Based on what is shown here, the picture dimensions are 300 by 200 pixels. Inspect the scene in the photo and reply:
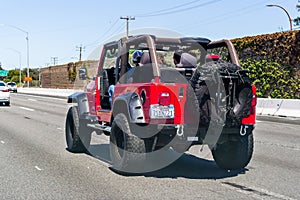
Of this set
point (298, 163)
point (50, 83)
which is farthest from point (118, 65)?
point (50, 83)

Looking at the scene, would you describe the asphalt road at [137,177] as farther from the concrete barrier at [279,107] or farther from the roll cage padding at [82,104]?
the concrete barrier at [279,107]

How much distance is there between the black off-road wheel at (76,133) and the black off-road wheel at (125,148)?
6.47ft

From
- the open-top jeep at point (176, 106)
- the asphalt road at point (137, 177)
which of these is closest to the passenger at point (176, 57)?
the open-top jeep at point (176, 106)

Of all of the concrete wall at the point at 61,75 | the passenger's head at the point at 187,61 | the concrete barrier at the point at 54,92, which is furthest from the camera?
the concrete wall at the point at 61,75

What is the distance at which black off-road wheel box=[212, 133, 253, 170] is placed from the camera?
726 cm

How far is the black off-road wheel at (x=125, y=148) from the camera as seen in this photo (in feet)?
21.6

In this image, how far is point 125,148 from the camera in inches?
263

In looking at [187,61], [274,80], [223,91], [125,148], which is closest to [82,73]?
[187,61]

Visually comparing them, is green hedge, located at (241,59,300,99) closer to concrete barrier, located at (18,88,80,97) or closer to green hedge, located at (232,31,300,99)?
green hedge, located at (232,31,300,99)

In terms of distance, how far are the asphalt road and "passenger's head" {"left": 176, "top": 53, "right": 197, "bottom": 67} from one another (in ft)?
5.73

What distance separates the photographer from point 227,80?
6.34 metres

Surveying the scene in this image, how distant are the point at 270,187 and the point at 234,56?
2.30 m

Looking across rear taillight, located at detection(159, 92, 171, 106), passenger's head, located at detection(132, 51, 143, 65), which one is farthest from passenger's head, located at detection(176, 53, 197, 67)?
rear taillight, located at detection(159, 92, 171, 106)

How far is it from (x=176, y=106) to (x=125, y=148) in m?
1.02
